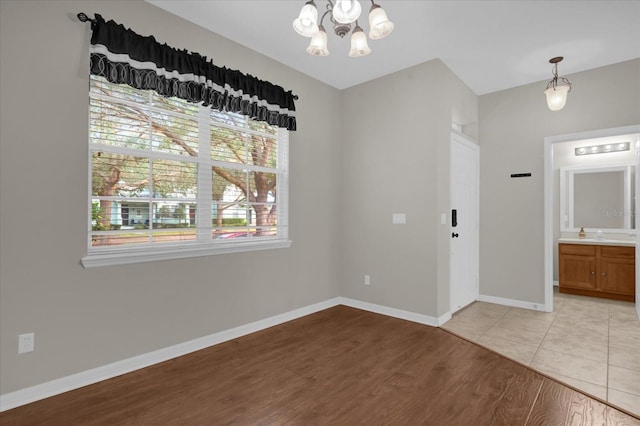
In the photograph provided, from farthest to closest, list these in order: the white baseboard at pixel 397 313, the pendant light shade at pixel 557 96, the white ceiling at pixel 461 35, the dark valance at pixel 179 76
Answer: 1. the white baseboard at pixel 397 313
2. the pendant light shade at pixel 557 96
3. the white ceiling at pixel 461 35
4. the dark valance at pixel 179 76

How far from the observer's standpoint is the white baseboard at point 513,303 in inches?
159

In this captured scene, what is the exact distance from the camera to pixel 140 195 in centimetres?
256

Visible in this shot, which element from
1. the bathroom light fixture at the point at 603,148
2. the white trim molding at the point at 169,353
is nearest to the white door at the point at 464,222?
the white trim molding at the point at 169,353

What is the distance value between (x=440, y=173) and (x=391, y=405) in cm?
237

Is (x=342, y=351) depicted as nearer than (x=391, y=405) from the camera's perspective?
No

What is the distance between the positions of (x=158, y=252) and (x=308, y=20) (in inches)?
79.5

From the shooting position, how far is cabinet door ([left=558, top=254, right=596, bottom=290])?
4.66 metres

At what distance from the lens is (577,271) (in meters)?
4.79

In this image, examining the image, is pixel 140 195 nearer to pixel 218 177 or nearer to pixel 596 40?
pixel 218 177

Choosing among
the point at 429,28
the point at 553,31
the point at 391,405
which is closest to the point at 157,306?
the point at 391,405

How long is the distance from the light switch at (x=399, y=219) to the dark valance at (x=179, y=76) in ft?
5.29

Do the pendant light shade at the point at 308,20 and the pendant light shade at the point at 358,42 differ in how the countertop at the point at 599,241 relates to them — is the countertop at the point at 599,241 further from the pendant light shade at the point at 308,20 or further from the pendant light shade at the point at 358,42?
the pendant light shade at the point at 308,20

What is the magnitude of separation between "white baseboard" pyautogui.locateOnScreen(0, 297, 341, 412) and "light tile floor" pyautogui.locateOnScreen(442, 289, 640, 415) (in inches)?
81.2

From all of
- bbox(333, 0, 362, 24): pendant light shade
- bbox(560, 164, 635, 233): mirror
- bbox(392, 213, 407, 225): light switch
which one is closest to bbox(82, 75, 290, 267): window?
bbox(392, 213, 407, 225): light switch
